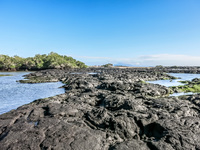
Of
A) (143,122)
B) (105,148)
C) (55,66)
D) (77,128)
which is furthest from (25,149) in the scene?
(55,66)

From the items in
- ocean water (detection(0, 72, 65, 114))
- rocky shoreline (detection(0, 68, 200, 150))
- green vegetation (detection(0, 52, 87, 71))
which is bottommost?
ocean water (detection(0, 72, 65, 114))

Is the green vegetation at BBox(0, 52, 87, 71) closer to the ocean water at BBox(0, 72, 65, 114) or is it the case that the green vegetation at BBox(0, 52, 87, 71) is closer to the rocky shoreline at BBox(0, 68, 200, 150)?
the ocean water at BBox(0, 72, 65, 114)

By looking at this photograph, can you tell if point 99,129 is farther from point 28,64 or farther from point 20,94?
point 28,64

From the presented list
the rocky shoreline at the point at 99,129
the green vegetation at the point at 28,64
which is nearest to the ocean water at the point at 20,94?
the rocky shoreline at the point at 99,129

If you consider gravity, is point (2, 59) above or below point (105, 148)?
above

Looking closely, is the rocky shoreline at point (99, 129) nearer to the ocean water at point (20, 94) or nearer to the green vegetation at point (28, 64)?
the ocean water at point (20, 94)

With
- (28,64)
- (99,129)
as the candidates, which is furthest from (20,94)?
(28,64)

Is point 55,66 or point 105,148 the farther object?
point 55,66

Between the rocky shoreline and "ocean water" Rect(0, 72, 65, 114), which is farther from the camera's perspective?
"ocean water" Rect(0, 72, 65, 114)

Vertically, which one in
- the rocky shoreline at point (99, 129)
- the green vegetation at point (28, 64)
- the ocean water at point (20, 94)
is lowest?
the ocean water at point (20, 94)

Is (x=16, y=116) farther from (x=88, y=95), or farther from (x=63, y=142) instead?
(x=88, y=95)

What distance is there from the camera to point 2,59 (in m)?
82.4

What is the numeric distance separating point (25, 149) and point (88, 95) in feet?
36.7

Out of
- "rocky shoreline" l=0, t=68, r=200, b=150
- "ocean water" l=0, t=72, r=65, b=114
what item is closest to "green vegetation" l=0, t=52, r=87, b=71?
"ocean water" l=0, t=72, r=65, b=114
